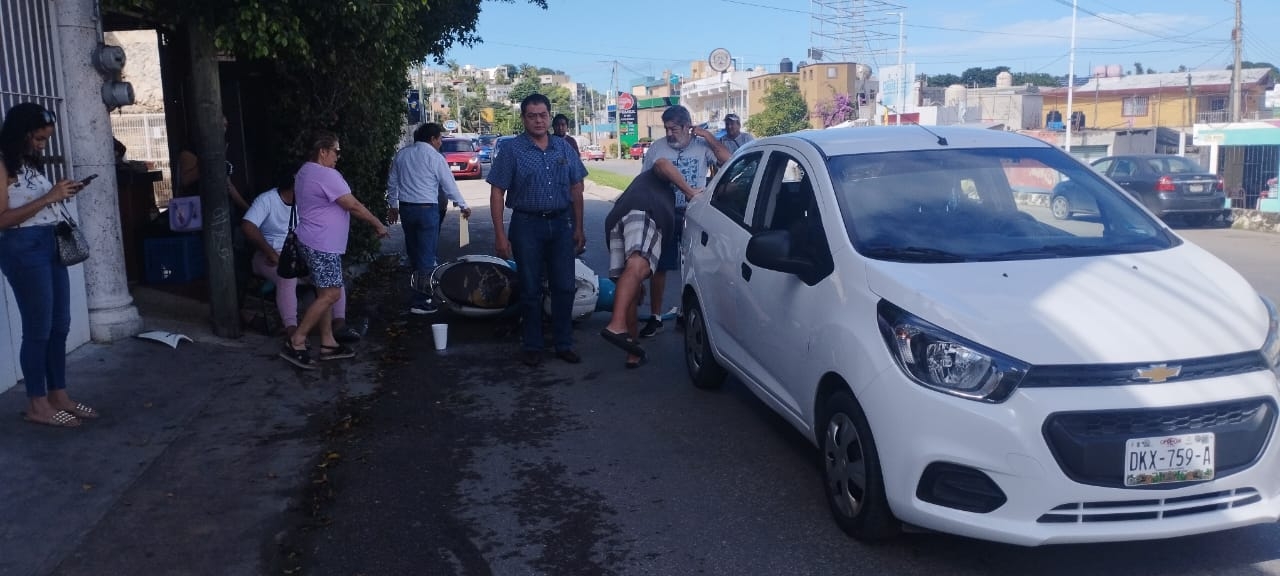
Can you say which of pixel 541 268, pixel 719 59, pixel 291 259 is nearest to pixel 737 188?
pixel 541 268

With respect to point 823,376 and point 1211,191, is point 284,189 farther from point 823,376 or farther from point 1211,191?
point 1211,191

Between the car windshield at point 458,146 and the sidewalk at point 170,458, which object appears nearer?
the sidewalk at point 170,458

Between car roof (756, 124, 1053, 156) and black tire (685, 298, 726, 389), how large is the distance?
1521mm

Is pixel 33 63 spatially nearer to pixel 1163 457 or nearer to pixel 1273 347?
pixel 1163 457

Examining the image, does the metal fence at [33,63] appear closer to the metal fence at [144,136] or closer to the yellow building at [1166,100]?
the metal fence at [144,136]

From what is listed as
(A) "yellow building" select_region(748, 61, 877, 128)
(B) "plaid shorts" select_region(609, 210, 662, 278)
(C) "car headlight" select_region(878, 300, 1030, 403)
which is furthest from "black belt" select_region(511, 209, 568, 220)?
(A) "yellow building" select_region(748, 61, 877, 128)

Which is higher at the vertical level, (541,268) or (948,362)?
(948,362)

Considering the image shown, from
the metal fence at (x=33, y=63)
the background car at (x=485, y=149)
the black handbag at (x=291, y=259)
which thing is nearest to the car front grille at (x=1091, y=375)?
the black handbag at (x=291, y=259)

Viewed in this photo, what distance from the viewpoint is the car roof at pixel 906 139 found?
5430mm

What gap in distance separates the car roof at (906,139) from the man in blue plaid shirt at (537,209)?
7.32 ft

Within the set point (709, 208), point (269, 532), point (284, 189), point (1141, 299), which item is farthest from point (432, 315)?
point (1141, 299)

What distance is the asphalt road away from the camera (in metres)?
4.24

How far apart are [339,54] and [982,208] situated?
678 cm

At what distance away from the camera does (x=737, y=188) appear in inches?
256
